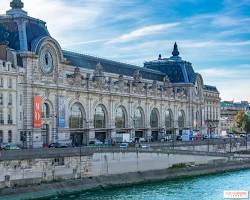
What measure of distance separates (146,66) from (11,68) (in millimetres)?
61117

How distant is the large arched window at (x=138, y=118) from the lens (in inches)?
4139

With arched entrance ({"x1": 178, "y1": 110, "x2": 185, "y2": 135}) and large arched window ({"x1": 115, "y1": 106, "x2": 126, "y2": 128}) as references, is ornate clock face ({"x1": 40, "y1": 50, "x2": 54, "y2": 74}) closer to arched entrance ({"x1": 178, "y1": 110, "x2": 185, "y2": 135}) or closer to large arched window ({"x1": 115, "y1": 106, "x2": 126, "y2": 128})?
large arched window ({"x1": 115, "y1": 106, "x2": 126, "y2": 128})

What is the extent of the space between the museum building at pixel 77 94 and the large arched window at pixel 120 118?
94 mm

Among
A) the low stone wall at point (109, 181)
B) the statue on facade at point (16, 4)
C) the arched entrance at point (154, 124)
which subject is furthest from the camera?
the arched entrance at point (154, 124)

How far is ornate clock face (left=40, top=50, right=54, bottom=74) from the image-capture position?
80000mm

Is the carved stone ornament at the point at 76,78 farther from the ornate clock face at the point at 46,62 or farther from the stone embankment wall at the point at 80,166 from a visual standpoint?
the stone embankment wall at the point at 80,166

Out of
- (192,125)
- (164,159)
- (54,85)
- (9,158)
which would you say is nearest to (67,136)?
(54,85)

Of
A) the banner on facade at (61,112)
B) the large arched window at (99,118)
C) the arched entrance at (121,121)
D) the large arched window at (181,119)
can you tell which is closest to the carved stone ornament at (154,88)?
the arched entrance at (121,121)

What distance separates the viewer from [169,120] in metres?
117

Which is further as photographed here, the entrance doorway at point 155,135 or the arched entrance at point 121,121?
the entrance doorway at point 155,135

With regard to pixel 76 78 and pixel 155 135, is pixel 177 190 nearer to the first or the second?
pixel 76 78

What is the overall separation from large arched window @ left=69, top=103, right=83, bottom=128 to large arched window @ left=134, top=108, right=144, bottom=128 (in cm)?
1687

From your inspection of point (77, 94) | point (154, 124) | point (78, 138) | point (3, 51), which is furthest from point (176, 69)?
point (3, 51)

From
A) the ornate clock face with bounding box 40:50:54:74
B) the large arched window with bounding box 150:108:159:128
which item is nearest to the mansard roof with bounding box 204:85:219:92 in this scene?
the large arched window with bounding box 150:108:159:128
